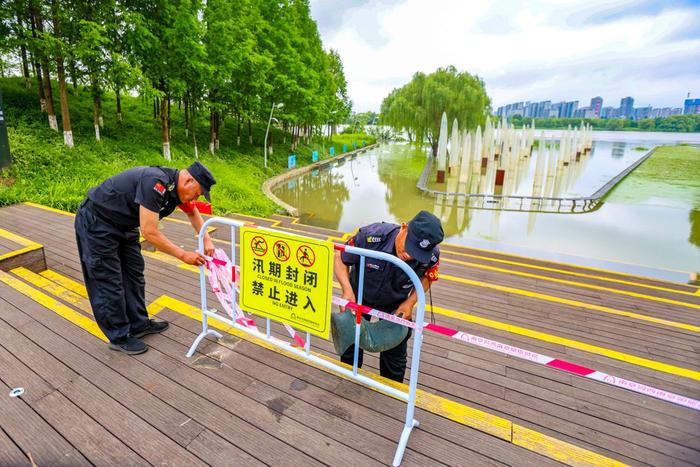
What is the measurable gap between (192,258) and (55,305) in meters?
1.88

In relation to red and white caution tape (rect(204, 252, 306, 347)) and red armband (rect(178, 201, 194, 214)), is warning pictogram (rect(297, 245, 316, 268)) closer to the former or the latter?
red and white caution tape (rect(204, 252, 306, 347))

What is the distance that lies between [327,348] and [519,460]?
1.70m

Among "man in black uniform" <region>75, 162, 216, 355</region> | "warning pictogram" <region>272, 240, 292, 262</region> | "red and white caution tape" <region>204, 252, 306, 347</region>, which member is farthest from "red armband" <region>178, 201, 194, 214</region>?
"warning pictogram" <region>272, 240, 292, 262</region>

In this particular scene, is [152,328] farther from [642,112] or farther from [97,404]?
[642,112]

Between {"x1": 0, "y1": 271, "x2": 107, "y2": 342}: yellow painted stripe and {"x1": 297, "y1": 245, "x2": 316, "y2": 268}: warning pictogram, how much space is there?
198 centimetres

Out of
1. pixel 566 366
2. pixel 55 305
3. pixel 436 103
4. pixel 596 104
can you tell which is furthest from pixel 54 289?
pixel 596 104

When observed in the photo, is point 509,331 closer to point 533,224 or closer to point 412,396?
point 412,396

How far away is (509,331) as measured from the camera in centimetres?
378

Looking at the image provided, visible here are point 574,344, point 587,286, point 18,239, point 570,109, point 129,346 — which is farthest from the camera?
point 570,109

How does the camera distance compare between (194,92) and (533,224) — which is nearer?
(533,224)

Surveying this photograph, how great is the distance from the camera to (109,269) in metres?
2.65

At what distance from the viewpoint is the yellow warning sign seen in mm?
2209

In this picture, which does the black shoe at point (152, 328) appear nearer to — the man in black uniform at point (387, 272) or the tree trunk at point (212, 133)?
the man in black uniform at point (387, 272)

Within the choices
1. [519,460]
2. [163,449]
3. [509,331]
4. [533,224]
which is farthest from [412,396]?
[533,224]
